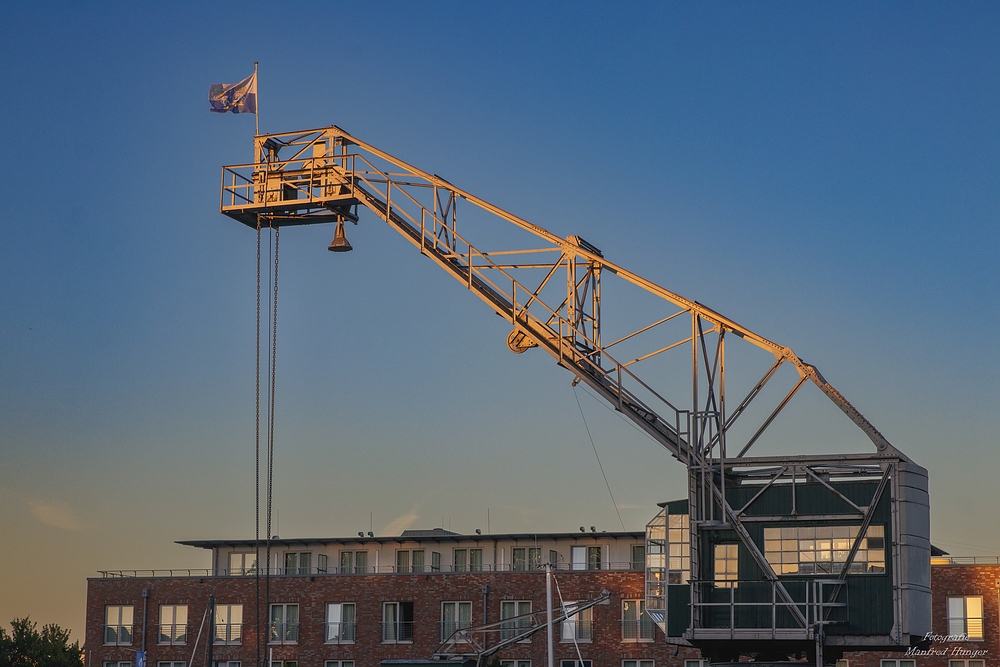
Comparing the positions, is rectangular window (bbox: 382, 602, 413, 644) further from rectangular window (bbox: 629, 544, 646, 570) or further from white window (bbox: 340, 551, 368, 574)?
rectangular window (bbox: 629, 544, 646, 570)

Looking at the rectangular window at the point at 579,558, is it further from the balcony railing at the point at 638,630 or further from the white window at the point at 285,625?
the white window at the point at 285,625

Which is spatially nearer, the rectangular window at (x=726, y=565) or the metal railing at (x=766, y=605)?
the metal railing at (x=766, y=605)

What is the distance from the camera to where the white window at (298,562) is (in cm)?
9044

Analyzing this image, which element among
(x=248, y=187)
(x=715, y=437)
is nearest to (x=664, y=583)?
(x=715, y=437)

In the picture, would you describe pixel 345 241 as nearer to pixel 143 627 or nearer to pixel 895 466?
pixel 895 466

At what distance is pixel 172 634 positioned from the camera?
85000 mm

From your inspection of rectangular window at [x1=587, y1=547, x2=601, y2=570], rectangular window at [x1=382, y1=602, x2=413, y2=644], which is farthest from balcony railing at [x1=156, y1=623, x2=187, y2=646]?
rectangular window at [x1=587, y1=547, x2=601, y2=570]

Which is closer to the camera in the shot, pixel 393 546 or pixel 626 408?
pixel 626 408

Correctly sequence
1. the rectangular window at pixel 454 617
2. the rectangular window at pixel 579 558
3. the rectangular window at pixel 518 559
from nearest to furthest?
1. the rectangular window at pixel 454 617
2. the rectangular window at pixel 579 558
3. the rectangular window at pixel 518 559

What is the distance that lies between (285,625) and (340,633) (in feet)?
11.5

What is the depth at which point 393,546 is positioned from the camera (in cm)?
8919

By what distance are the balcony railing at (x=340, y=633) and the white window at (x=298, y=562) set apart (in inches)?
328

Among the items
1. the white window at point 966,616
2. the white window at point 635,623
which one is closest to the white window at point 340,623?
the white window at point 635,623

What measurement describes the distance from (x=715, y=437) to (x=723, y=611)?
576 centimetres
